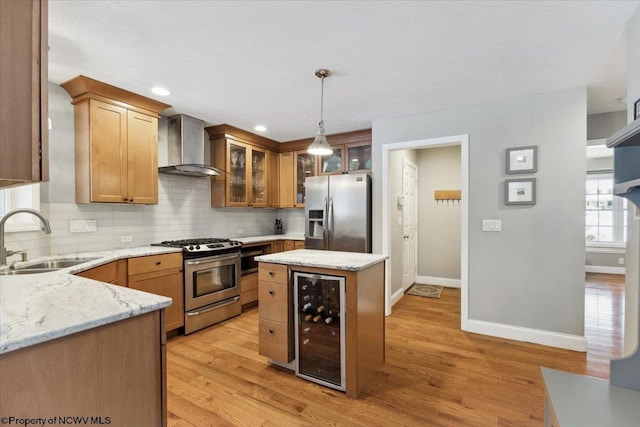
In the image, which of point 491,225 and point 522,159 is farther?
point 491,225

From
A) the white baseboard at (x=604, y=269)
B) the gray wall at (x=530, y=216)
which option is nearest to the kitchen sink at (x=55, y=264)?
the gray wall at (x=530, y=216)

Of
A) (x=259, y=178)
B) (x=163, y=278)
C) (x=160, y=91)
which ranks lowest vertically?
(x=163, y=278)

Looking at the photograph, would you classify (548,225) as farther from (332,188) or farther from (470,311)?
(332,188)

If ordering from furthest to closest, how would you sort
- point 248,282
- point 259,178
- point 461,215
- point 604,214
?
point 604,214, point 259,178, point 248,282, point 461,215

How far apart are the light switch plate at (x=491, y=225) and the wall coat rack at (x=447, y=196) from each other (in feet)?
6.24

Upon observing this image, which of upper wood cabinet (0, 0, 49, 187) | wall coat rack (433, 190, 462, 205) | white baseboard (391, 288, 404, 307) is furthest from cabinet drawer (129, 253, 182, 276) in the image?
wall coat rack (433, 190, 462, 205)

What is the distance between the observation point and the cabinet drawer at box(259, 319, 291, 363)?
2307mm

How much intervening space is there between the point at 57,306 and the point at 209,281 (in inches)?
93.0

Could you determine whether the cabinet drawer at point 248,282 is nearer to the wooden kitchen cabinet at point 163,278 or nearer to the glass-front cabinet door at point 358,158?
the wooden kitchen cabinet at point 163,278

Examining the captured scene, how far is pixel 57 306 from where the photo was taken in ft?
3.47

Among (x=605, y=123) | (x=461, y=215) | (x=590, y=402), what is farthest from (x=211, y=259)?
(x=605, y=123)

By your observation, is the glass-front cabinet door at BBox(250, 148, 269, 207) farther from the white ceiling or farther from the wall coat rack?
the wall coat rack

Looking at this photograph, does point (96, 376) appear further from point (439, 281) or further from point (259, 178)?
point (439, 281)

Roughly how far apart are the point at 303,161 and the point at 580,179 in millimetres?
3491
